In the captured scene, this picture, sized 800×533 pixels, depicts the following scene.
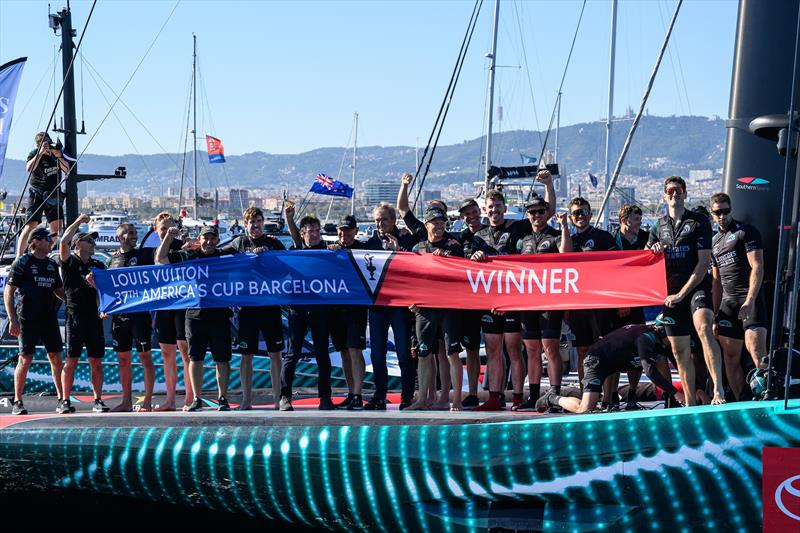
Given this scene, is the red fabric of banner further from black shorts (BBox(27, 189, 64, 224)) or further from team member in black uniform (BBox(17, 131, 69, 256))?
black shorts (BBox(27, 189, 64, 224))

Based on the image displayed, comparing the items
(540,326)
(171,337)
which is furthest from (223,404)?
(540,326)

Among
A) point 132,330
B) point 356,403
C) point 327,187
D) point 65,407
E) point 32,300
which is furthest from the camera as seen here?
point 327,187

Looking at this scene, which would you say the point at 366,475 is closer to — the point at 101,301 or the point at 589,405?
the point at 589,405

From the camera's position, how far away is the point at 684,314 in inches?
262

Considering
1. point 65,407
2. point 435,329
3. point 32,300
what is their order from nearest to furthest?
point 435,329 → point 65,407 → point 32,300

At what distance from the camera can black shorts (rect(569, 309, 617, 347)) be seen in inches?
295

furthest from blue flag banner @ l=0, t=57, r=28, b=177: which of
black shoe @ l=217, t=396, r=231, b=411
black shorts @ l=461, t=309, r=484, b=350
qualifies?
black shorts @ l=461, t=309, r=484, b=350

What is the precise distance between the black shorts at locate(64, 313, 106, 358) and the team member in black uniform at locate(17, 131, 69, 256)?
7.74ft

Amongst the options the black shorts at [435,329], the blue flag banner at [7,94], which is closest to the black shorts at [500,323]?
the black shorts at [435,329]

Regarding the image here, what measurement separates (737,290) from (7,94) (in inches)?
269

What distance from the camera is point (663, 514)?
202 inches

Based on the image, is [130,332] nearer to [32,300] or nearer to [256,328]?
[32,300]

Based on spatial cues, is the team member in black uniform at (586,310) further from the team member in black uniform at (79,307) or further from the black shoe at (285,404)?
the team member in black uniform at (79,307)

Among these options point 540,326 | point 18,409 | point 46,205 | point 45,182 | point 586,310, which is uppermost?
point 45,182
